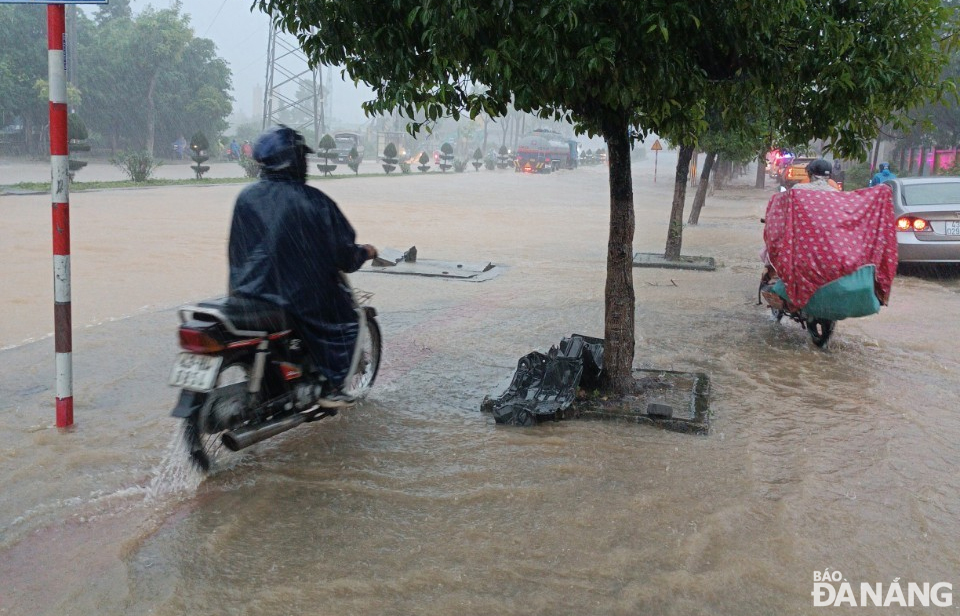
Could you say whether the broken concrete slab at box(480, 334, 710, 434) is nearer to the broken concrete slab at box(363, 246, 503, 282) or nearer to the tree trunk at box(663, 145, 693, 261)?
the broken concrete slab at box(363, 246, 503, 282)

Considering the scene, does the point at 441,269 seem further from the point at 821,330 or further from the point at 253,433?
the point at 253,433

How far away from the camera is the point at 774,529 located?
3.79 m

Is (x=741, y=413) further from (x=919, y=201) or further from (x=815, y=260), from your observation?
(x=919, y=201)

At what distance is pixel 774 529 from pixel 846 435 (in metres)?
1.64

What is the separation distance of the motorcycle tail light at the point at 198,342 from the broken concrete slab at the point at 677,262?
920 centimetres

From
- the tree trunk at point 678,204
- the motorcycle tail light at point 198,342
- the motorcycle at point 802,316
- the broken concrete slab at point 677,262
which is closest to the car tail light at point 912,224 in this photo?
the broken concrete slab at point 677,262

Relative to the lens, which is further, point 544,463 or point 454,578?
point 544,463

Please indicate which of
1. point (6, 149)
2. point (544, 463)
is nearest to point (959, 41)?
point (544, 463)

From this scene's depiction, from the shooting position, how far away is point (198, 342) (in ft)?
12.9

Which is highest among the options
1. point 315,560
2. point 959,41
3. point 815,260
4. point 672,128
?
point 959,41

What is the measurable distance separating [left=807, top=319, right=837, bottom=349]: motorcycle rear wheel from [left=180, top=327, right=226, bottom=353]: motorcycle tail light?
5364 mm

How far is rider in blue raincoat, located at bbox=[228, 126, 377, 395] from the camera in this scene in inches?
170

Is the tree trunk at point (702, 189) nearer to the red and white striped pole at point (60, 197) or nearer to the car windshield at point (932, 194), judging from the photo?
the car windshield at point (932, 194)

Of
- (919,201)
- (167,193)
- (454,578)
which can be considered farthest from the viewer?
(167,193)
